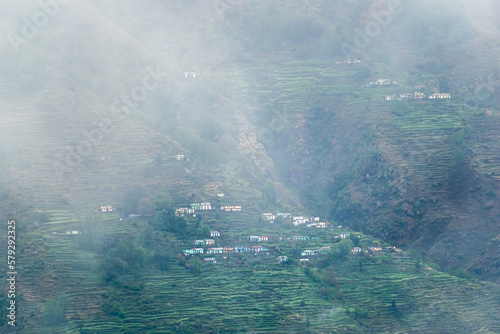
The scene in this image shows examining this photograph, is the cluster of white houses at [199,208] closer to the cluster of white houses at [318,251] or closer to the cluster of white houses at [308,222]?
the cluster of white houses at [308,222]

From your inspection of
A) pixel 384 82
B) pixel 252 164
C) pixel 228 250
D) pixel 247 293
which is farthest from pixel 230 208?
pixel 384 82

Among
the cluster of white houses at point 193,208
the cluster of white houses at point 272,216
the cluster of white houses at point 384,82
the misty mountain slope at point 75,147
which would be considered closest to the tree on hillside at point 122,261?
the cluster of white houses at point 193,208

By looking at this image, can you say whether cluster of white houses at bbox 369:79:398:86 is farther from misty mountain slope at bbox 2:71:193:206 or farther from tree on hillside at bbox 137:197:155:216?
tree on hillside at bbox 137:197:155:216

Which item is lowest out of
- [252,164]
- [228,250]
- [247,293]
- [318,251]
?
[247,293]

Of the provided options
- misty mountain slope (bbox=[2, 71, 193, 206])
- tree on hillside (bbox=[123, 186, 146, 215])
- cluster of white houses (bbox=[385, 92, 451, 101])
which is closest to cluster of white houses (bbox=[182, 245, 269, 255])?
tree on hillside (bbox=[123, 186, 146, 215])

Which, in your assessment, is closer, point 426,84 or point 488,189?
point 488,189

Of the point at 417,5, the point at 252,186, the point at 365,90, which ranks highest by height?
the point at 417,5

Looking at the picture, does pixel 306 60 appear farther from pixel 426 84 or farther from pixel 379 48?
pixel 426 84

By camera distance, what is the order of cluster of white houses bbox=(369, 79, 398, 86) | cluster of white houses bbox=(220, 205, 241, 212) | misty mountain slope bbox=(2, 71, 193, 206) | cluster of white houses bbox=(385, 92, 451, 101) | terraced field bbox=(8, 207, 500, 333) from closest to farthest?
terraced field bbox=(8, 207, 500, 333) < misty mountain slope bbox=(2, 71, 193, 206) < cluster of white houses bbox=(220, 205, 241, 212) < cluster of white houses bbox=(385, 92, 451, 101) < cluster of white houses bbox=(369, 79, 398, 86)

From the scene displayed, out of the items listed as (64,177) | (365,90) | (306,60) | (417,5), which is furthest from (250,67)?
(64,177)

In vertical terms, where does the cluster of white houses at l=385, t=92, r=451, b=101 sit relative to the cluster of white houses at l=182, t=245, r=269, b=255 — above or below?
above

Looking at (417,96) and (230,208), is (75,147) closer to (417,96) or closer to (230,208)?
(230,208)
